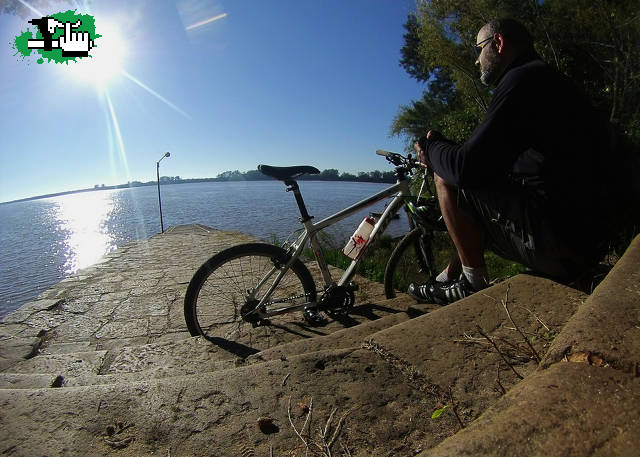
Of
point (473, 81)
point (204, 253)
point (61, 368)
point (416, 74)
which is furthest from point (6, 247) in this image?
point (416, 74)

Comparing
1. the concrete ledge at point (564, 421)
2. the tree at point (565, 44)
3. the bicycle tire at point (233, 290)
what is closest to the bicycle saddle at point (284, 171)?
the bicycle tire at point (233, 290)

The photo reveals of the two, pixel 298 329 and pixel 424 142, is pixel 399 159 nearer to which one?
pixel 424 142

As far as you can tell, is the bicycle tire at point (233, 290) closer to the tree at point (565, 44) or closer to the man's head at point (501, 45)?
the man's head at point (501, 45)

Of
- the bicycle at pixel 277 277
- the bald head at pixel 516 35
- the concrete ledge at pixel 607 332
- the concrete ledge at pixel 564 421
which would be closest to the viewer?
the concrete ledge at pixel 564 421

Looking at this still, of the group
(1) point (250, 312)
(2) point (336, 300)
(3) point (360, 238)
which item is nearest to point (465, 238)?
(3) point (360, 238)

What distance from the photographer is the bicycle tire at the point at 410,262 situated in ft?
9.82

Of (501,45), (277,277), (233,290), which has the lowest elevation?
(233,290)

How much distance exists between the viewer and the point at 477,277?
2.22m

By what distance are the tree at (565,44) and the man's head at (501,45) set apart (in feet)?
23.8

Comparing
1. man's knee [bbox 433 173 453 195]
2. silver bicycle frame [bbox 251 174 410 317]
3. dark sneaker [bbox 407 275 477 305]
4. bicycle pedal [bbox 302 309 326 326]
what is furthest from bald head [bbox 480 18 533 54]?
bicycle pedal [bbox 302 309 326 326]

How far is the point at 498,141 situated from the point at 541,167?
10.0 inches

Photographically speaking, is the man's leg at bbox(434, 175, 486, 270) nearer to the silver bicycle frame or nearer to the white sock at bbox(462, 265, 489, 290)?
the white sock at bbox(462, 265, 489, 290)

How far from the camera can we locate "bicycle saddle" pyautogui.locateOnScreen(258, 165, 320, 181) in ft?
8.72

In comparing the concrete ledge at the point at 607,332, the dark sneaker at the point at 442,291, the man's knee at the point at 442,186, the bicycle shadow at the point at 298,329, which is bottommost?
the bicycle shadow at the point at 298,329
